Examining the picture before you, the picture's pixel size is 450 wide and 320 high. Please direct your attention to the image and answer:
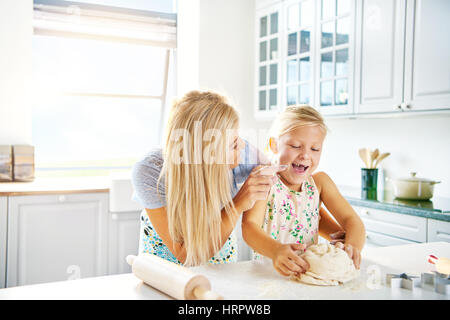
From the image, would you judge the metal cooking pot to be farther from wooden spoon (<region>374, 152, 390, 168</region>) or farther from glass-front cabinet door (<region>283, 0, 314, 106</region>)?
glass-front cabinet door (<region>283, 0, 314, 106</region>)

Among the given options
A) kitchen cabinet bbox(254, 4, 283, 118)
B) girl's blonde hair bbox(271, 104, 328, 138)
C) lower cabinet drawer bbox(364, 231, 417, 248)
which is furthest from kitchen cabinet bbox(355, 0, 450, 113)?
girl's blonde hair bbox(271, 104, 328, 138)

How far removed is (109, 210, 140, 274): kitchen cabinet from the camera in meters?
2.85

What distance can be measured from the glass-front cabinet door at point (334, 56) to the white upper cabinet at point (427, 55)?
42 centimetres

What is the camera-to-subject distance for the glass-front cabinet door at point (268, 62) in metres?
3.42

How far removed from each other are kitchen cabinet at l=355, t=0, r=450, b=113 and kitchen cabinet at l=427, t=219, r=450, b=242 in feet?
→ 1.90

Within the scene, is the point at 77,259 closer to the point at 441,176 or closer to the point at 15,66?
the point at 15,66

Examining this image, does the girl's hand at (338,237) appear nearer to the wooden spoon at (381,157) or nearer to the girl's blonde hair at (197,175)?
the girl's blonde hair at (197,175)

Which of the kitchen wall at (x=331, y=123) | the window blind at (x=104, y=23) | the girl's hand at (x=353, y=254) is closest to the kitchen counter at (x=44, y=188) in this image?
the kitchen wall at (x=331, y=123)

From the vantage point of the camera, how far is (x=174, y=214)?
1.16 metres

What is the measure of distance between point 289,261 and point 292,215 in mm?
408

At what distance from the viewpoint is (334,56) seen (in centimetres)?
286

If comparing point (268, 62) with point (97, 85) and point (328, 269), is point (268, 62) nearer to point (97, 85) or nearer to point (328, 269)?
point (97, 85)
